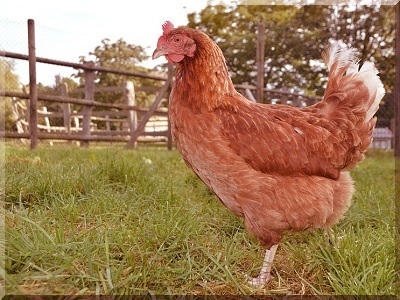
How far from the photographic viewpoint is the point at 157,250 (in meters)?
1.70

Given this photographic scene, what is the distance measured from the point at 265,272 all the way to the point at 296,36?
40.5ft

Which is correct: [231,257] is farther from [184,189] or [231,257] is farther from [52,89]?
[52,89]

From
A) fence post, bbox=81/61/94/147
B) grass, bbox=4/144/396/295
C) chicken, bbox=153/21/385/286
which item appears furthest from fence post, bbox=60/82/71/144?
chicken, bbox=153/21/385/286

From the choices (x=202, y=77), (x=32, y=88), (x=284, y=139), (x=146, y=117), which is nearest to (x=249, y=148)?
A: (x=284, y=139)

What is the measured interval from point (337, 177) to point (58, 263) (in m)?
1.46

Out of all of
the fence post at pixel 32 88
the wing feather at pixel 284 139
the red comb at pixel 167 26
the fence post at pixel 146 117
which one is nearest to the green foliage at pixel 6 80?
the fence post at pixel 32 88

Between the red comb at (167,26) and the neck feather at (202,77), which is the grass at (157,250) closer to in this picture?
the neck feather at (202,77)

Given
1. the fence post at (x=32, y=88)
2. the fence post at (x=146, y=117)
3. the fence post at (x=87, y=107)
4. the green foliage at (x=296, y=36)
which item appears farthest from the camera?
the green foliage at (x=296, y=36)

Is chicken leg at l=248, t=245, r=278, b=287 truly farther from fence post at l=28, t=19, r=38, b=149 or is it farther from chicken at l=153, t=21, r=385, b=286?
fence post at l=28, t=19, r=38, b=149

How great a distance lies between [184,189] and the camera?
117 inches

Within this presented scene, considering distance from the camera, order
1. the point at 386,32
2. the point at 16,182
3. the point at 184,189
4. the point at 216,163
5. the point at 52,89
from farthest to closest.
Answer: the point at 386,32
the point at 52,89
the point at 184,189
the point at 16,182
the point at 216,163

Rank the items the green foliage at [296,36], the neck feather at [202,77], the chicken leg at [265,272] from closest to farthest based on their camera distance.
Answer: the chicken leg at [265,272]
the neck feather at [202,77]
the green foliage at [296,36]

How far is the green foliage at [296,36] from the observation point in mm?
11320

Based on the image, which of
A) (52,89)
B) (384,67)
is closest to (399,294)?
(52,89)
